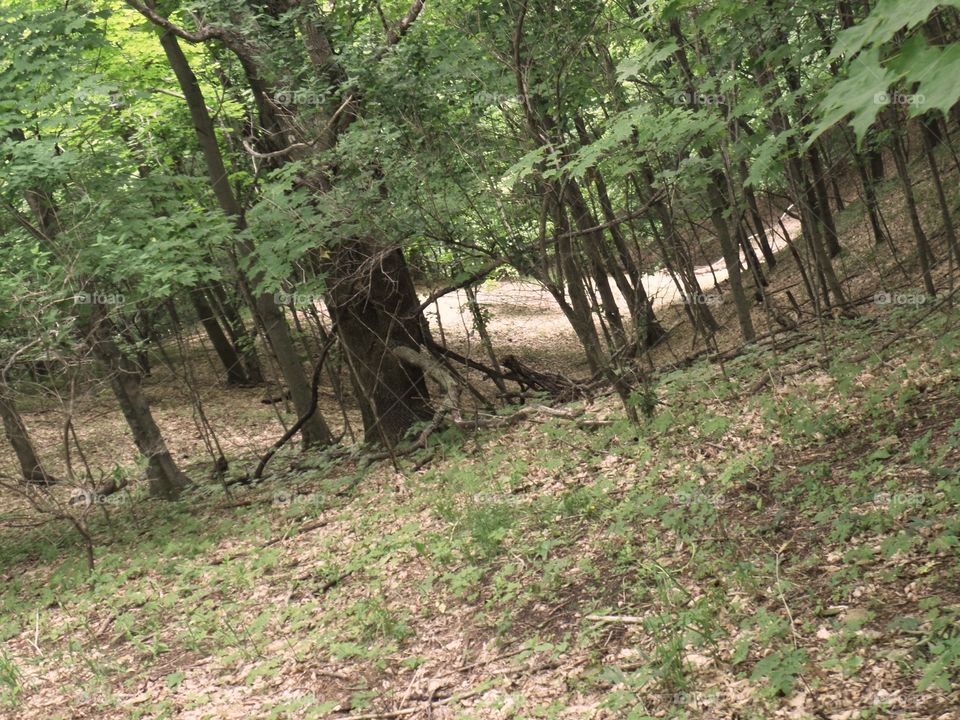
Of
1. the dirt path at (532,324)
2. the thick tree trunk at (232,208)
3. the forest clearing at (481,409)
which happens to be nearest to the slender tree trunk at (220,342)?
the dirt path at (532,324)

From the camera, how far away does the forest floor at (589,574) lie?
391 centimetres

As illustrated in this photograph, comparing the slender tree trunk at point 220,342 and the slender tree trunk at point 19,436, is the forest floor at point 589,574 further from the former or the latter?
the slender tree trunk at point 220,342

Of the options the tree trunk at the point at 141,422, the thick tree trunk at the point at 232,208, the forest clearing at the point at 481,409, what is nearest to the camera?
the forest clearing at the point at 481,409

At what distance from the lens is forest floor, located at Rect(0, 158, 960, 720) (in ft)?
12.8

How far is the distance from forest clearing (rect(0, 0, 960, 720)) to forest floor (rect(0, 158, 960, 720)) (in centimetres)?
3

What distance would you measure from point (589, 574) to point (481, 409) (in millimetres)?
5640

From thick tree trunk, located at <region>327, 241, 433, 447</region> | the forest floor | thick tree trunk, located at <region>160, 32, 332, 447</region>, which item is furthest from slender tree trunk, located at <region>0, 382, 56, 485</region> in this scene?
thick tree trunk, located at <region>327, 241, 433, 447</region>

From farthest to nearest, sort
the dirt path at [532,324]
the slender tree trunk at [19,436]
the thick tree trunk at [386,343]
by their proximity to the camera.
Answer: the dirt path at [532,324] → the thick tree trunk at [386,343] → the slender tree trunk at [19,436]

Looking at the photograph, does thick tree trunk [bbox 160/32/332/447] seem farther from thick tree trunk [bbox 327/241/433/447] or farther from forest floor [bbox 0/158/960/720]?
forest floor [bbox 0/158/960/720]

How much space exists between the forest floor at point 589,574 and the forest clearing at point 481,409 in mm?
28

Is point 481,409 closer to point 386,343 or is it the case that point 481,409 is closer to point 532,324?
point 386,343

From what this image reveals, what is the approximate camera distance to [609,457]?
7.38 m

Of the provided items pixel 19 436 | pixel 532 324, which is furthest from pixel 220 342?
pixel 532 324

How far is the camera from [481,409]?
1091cm
